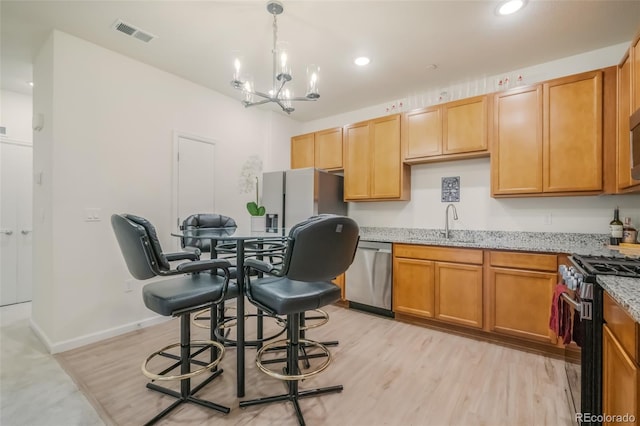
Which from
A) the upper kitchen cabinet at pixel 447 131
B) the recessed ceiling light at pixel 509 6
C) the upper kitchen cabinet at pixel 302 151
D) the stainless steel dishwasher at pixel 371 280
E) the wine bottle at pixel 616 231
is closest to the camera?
the recessed ceiling light at pixel 509 6

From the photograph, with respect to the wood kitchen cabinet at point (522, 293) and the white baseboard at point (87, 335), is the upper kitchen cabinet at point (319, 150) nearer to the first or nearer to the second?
the wood kitchen cabinet at point (522, 293)

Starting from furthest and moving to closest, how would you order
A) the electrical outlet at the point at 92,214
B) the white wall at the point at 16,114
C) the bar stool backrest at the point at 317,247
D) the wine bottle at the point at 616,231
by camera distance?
the white wall at the point at 16,114 → the electrical outlet at the point at 92,214 → the wine bottle at the point at 616,231 → the bar stool backrest at the point at 317,247

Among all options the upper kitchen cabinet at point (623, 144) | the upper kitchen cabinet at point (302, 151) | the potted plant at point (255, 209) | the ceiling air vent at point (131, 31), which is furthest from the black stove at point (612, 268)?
the ceiling air vent at point (131, 31)

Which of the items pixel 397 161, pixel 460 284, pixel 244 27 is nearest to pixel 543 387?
pixel 460 284

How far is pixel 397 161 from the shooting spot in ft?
11.9

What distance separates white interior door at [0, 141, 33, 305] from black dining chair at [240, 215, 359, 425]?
4.02 meters

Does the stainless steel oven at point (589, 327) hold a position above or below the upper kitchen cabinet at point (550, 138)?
below

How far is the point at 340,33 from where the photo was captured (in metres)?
2.52

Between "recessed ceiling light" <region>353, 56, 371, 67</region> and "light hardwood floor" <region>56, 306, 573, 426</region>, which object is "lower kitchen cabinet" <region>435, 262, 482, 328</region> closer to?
"light hardwood floor" <region>56, 306, 573, 426</region>

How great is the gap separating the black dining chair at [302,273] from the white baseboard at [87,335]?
1.86m

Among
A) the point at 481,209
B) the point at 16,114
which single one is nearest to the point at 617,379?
the point at 481,209

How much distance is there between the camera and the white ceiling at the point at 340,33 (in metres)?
2.20

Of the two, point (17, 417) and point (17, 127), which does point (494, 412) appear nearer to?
point (17, 417)

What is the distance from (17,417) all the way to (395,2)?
371cm
